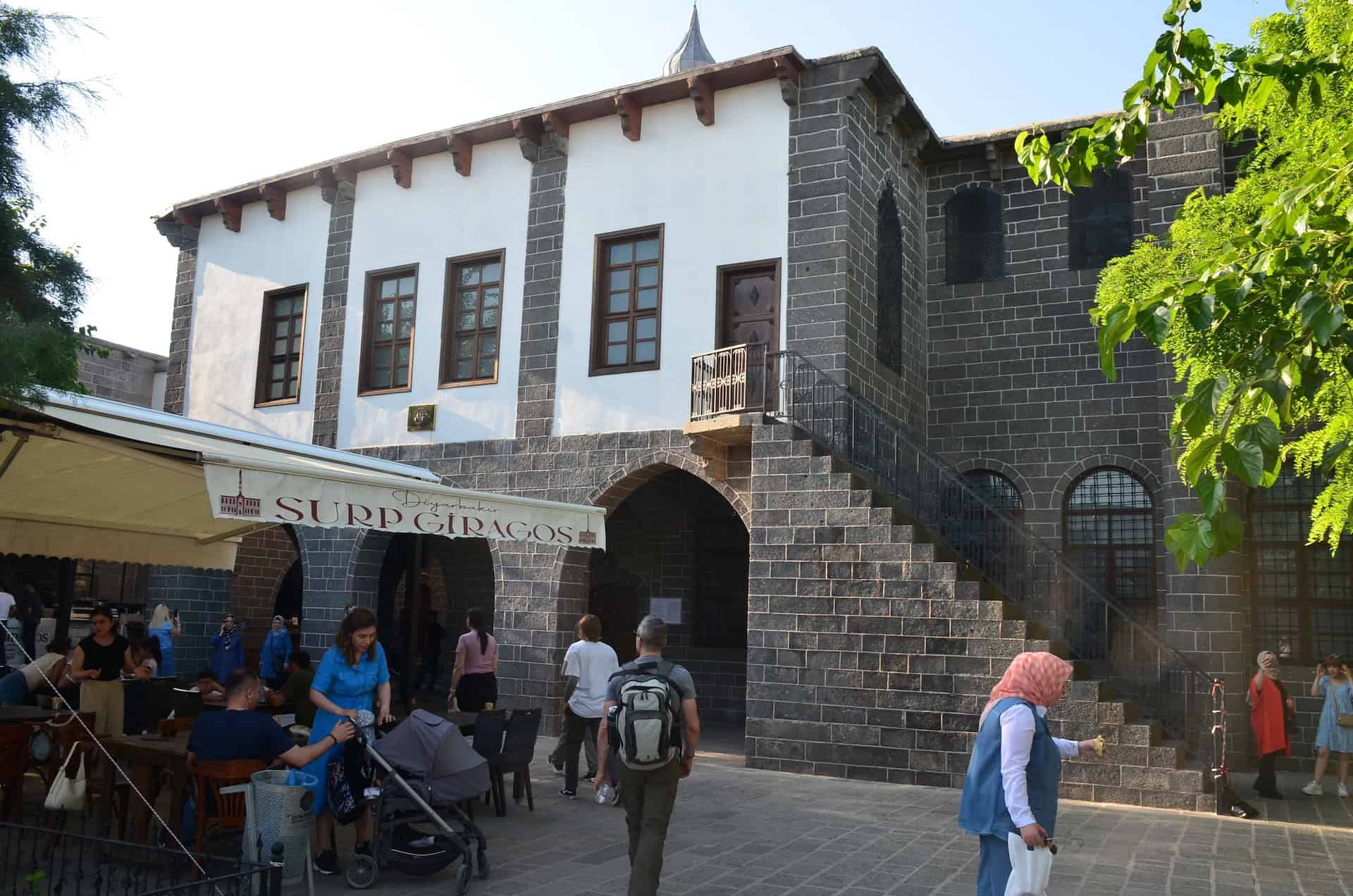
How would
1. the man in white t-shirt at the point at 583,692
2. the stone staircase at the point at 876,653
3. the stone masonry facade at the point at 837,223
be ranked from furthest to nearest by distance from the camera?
1. the stone masonry facade at the point at 837,223
2. the stone staircase at the point at 876,653
3. the man in white t-shirt at the point at 583,692

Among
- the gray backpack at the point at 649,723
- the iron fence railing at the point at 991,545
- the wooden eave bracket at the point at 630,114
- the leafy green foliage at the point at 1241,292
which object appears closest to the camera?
the leafy green foliage at the point at 1241,292

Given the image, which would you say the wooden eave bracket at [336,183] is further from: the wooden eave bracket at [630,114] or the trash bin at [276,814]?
the trash bin at [276,814]

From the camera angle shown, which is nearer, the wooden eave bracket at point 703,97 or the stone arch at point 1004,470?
the wooden eave bracket at point 703,97

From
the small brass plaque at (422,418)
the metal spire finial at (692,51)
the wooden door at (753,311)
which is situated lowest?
the small brass plaque at (422,418)

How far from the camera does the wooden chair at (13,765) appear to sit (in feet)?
23.0

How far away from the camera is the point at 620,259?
14414 millimetres

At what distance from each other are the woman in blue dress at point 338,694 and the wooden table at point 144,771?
28.1 inches

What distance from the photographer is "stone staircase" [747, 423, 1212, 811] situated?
9711 mm

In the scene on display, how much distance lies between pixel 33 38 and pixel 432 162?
462 inches

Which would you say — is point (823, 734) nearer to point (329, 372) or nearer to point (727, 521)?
point (727, 521)

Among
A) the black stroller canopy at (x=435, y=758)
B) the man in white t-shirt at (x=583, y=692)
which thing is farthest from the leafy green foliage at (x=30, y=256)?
the man in white t-shirt at (x=583, y=692)

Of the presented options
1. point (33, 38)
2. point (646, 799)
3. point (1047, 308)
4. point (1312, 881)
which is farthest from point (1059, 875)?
point (1047, 308)

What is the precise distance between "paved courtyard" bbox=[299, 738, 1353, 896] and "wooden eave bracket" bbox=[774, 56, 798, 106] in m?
7.83

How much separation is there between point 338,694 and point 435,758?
26.3 inches
